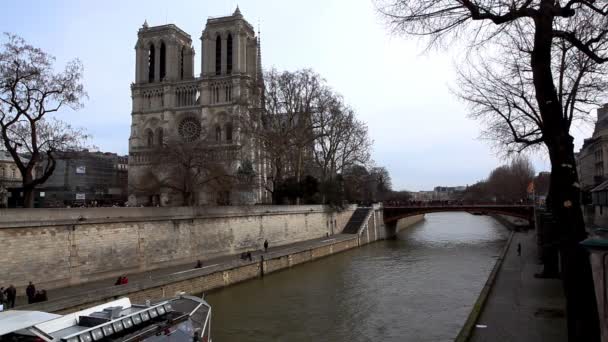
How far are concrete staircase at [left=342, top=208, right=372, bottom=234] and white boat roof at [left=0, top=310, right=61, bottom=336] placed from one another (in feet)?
118

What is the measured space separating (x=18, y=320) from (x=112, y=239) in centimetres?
1265

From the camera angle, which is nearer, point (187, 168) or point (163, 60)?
point (187, 168)

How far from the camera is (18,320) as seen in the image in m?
8.01

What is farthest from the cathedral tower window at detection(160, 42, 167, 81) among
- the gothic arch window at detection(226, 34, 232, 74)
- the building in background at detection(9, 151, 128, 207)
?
the building in background at detection(9, 151, 128, 207)

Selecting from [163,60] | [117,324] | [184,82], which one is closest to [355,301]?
[117,324]

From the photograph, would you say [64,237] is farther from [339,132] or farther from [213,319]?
[339,132]

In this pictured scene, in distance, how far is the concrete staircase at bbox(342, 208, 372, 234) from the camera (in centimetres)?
4400

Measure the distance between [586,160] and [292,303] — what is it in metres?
44.1

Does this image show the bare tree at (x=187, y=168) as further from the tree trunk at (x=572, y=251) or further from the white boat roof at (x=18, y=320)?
the tree trunk at (x=572, y=251)

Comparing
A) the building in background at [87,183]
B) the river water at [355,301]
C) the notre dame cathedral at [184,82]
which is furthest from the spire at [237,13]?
the river water at [355,301]

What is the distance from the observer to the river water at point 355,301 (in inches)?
569

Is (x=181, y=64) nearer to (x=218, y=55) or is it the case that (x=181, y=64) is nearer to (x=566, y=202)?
(x=218, y=55)

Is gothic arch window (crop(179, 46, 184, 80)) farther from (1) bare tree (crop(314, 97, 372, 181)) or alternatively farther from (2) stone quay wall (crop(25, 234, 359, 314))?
(2) stone quay wall (crop(25, 234, 359, 314))

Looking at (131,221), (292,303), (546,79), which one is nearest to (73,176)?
(131,221)
